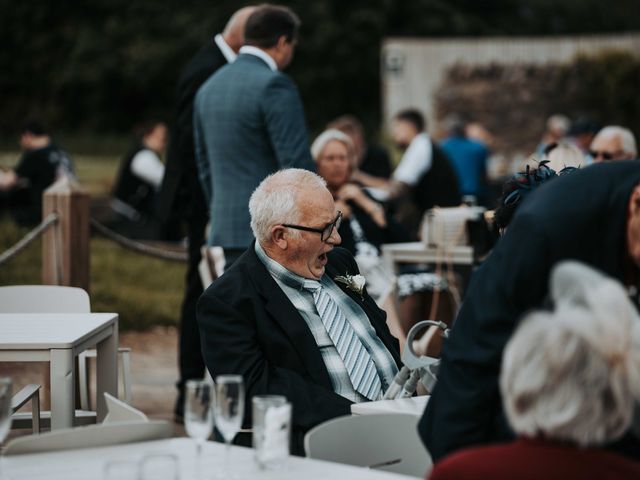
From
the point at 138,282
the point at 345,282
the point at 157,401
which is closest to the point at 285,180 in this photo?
the point at 345,282

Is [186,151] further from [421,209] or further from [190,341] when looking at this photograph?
[421,209]

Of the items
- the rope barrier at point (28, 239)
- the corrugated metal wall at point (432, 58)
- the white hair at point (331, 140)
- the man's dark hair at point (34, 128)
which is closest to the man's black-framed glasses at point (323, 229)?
the white hair at point (331, 140)

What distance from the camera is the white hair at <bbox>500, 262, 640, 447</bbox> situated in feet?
7.77

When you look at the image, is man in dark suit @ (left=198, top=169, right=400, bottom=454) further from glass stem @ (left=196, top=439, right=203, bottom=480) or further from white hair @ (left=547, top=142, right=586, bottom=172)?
white hair @ (left=547, top=142, right=586, bottom=172)

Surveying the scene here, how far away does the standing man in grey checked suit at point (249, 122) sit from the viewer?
18.9 ft

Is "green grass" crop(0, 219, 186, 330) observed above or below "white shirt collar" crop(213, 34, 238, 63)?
below

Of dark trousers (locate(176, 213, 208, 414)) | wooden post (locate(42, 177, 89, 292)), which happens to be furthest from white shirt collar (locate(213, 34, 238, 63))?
wooden post (locate(42, 177, 89, 292))

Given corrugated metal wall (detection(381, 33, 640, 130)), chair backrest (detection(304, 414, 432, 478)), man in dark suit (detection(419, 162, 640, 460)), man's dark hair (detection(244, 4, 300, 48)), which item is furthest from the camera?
corrugated metal wall (detection(381, 33, 640, 130))

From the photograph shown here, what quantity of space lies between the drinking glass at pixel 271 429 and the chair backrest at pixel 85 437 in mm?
356

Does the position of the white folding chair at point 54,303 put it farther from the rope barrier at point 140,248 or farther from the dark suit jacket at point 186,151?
the rope barrier at point 140,248

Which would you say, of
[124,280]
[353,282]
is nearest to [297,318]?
[353,282]

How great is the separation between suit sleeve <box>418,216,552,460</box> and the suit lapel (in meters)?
1.08

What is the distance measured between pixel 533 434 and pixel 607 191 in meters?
0.66

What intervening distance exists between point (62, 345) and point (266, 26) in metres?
2.33
